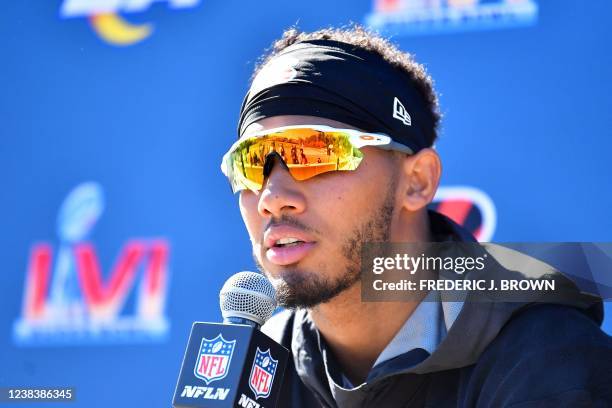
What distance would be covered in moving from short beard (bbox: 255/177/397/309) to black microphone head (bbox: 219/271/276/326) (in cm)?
6

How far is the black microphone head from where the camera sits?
5.56ft

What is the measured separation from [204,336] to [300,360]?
518mm

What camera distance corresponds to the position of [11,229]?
324cm

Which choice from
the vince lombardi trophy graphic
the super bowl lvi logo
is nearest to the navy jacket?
the vince lombardi trophy graphic

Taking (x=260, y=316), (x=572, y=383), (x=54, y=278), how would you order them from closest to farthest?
1. (x=572, y=383)
2. (x=260, y=316)
3. (x=54, y=278)

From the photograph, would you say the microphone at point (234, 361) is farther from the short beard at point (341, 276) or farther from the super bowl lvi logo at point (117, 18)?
the super bowl lvi logo at point (117, 18)

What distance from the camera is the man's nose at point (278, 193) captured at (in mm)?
1855

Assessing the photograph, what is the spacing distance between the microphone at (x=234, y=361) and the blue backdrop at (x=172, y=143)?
3.84ft

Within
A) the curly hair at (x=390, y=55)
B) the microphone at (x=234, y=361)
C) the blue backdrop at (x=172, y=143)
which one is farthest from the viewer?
the blue backdrop at (x=172, y=143)

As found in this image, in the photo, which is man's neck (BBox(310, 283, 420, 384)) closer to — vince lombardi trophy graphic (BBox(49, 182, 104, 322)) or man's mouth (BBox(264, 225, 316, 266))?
man's mouth (BBox(264, 225, 316, 266))

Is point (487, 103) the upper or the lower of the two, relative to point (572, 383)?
upper

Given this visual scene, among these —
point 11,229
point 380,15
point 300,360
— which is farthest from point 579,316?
point 11,229

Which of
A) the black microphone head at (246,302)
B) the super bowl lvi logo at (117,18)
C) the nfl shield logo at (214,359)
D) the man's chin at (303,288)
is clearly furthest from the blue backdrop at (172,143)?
the nfl shield logo at (214,359)

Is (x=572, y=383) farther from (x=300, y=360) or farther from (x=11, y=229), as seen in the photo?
(x=11, y=229)
